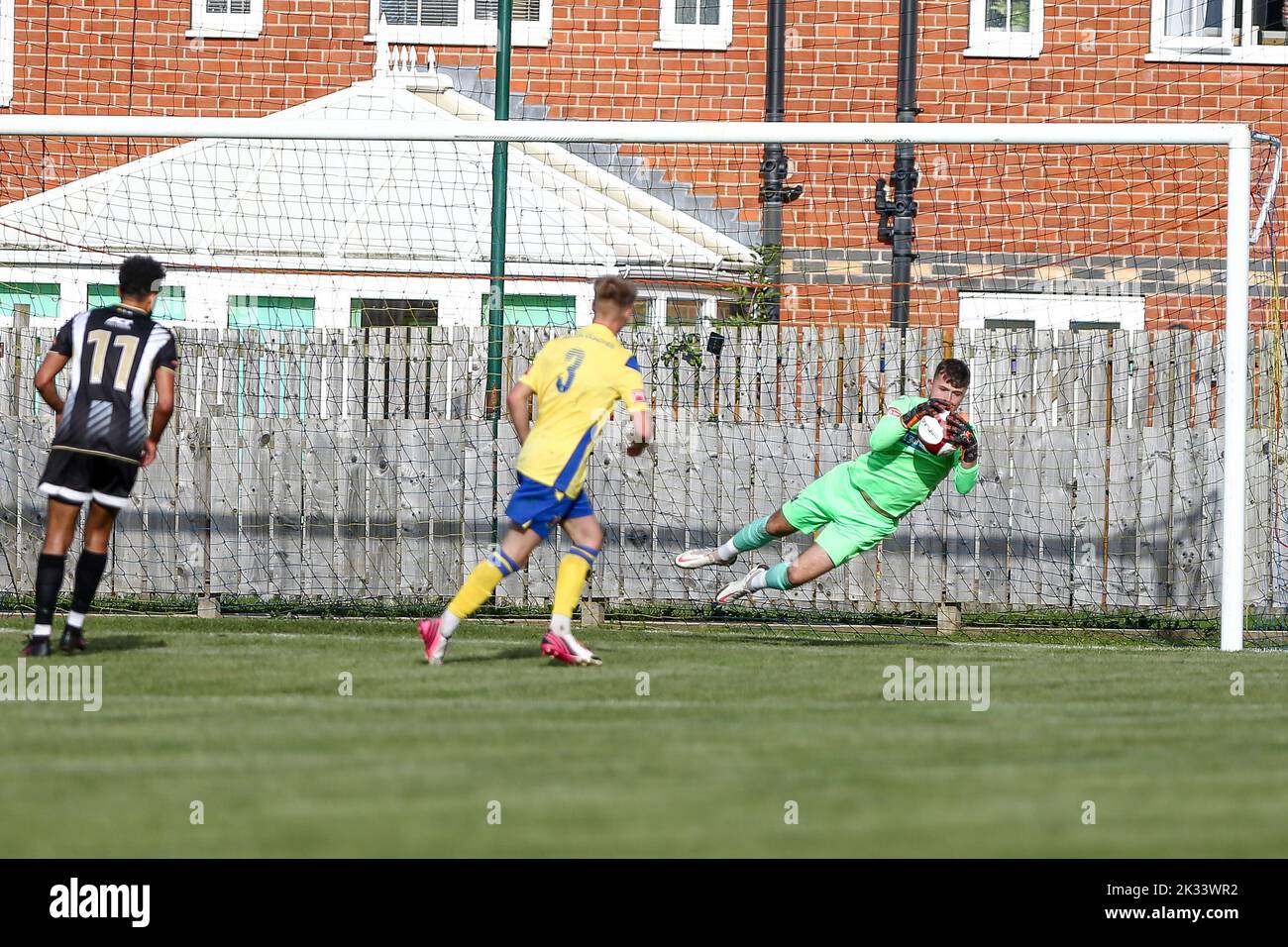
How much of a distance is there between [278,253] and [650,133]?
214 inches

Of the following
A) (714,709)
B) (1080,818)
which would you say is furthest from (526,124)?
(1080,818)

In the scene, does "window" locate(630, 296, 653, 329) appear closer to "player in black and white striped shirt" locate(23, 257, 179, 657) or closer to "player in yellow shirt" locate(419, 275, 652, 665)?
"player in yellow shirt" locate(419, 275, 652, 665)

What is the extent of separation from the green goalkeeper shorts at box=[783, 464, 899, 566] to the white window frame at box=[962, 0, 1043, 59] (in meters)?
8.96

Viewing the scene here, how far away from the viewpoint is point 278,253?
51.9ft

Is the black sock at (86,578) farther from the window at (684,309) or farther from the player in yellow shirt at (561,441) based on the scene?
the window at (684,309)

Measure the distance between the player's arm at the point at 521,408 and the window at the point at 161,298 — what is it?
8.24 meters

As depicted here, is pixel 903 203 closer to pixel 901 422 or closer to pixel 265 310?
pixel 901 422

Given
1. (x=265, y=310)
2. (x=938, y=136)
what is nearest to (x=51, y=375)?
(x=938, y=136)

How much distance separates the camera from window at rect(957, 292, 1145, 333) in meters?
16.1

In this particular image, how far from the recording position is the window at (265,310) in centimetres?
1577

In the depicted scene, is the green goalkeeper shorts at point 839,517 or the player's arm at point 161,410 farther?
the green goalkeeper shorts at point 839,517

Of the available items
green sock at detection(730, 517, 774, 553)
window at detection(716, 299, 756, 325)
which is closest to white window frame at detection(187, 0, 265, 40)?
window at detection(716, 299, 756, 325)

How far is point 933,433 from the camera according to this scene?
1023 centimetres

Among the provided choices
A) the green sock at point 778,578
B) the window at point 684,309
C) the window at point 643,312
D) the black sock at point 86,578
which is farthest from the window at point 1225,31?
the black sock at point 86,578
